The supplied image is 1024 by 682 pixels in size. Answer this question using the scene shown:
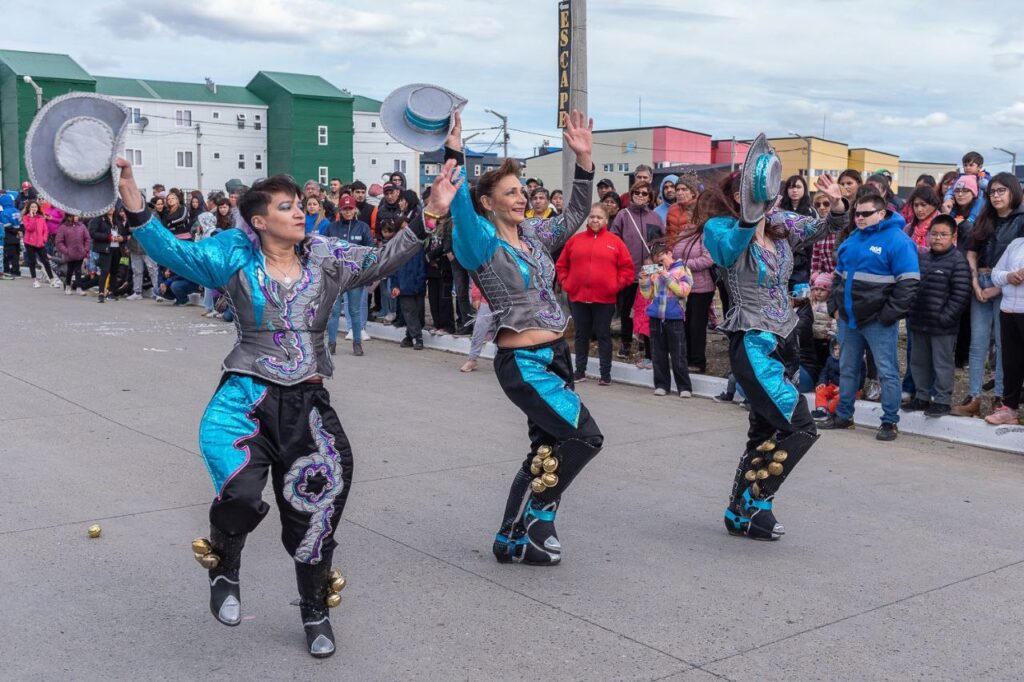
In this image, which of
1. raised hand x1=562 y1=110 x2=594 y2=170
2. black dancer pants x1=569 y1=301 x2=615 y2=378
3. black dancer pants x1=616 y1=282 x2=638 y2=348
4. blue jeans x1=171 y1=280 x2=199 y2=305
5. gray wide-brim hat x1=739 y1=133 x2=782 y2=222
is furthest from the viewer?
blue jeans x1=171 y1=280 x2=199 y2=305

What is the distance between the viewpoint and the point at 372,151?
72625 millimetres

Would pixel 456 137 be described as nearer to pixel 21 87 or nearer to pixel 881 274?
pixel 881 274

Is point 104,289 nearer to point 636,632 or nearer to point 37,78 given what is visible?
point 636,632

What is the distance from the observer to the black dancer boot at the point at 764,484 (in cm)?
562

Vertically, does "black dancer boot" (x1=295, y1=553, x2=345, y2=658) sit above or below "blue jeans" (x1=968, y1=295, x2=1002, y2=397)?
below

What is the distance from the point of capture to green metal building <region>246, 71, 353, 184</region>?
6494 centimetres

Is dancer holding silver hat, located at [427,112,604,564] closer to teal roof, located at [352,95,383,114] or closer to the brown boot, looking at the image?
the brown boot

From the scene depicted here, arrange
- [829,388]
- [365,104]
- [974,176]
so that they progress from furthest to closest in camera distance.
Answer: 1. [365,104]
2. [974,176]
3. [829,388]

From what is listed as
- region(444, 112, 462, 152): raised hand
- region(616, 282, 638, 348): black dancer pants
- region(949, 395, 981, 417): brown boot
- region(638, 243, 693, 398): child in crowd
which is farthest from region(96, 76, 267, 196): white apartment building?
region(444, 112, 462, 152): raised hand

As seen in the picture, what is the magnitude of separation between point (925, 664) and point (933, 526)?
81.5 inches

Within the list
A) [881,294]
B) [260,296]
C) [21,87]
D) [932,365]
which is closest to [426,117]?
[260,296]

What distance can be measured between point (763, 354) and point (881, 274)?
118 inches

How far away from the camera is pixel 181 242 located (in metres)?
4.08

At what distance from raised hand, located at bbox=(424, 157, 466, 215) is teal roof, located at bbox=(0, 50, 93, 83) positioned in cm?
5661
